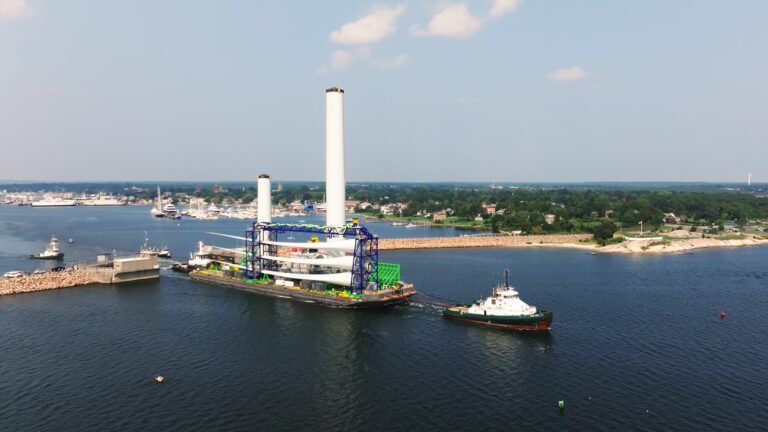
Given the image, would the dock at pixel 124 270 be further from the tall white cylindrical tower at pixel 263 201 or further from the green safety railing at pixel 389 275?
the green safety railing at pixel 389 275

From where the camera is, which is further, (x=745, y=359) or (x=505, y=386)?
(x=745, y=359)

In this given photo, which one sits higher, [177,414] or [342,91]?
[342,91]

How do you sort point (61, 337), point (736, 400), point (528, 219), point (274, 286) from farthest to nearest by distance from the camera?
1. point (528, 219)
2. point (274, 286)
3. point (61, 337)
4. point (736, 400)

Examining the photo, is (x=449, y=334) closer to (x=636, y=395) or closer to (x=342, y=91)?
(x=636, y=395)

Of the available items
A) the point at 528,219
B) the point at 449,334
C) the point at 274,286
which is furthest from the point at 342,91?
the point at 528,219

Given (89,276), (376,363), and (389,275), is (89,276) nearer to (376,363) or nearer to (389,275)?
(389,275)

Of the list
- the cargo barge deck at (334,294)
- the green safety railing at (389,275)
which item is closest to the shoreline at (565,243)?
the cargo barge deck at (334,294)

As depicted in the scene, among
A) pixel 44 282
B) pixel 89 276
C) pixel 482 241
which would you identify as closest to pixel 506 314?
pixel 89 276
